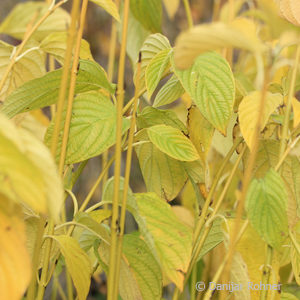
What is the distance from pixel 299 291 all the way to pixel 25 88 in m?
0.35

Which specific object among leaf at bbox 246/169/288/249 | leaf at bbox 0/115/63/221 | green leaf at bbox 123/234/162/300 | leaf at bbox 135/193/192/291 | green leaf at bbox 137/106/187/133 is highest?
green leaf at bbox 137/106/187/133

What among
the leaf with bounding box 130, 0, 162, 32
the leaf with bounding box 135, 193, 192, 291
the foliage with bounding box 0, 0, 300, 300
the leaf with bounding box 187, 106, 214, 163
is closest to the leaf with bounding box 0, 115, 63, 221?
the foliage with bounding box 0, 0, 300, 300

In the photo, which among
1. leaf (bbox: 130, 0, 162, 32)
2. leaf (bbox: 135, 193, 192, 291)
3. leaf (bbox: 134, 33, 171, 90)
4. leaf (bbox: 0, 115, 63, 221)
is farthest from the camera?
leaf (bbox: 130, 0, 162, 32)

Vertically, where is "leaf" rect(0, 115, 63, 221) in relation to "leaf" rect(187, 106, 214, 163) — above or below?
below

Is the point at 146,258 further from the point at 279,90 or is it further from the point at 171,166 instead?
the point at 279,90

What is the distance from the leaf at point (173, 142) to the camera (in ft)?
1.20

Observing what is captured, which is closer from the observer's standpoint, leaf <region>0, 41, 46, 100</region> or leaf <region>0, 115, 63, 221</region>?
leaf <region>0, 115, 63, 221</region>

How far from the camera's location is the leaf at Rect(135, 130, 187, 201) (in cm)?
45

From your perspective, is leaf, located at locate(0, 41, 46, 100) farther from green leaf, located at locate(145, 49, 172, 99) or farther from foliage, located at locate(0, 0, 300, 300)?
green leaf, located at locate(145, 49, 172, 99)

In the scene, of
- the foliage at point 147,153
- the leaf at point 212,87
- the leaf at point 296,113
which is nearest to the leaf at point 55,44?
the foliage at point 147,153

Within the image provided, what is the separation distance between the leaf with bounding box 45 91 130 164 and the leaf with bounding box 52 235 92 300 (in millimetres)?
64

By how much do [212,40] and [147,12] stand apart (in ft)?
1.04

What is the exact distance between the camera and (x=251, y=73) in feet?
2.41

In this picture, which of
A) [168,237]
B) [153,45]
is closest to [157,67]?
[153,45]
